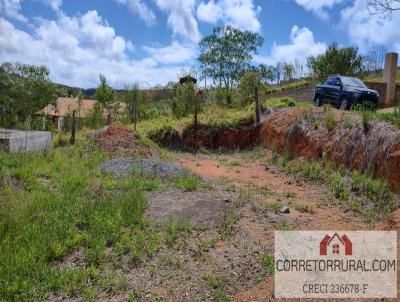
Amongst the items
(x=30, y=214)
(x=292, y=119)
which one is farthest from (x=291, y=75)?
(x=30, y=214)

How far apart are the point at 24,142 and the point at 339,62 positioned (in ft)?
65.8

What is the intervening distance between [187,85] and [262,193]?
9.32 metres

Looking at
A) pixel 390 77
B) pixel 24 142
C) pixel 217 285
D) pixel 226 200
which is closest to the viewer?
pixel 217 285

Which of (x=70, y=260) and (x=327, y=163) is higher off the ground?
(x=327, y=163)

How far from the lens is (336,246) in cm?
454

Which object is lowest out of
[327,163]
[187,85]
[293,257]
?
[293,257]

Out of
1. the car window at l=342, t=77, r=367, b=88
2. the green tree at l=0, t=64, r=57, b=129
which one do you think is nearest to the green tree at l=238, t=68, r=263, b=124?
the car window at l=342, t=77, r=367, b=88

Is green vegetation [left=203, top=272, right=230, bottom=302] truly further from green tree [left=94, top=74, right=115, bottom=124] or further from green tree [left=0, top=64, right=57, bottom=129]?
green tree [left=0, top=64, right=57, bottom=129]

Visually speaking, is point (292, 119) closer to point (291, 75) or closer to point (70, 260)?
point (70, 260)

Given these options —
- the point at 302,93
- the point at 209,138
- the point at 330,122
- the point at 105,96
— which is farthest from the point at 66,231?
the point at 302,93

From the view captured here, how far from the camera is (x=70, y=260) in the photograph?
16.8 ft

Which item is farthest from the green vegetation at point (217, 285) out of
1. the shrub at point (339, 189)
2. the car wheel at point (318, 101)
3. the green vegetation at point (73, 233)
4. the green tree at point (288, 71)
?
the green tree at point (288, 71)

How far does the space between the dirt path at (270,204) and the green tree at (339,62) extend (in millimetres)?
16097

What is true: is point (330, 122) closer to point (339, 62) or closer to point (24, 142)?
point (24, 142)
